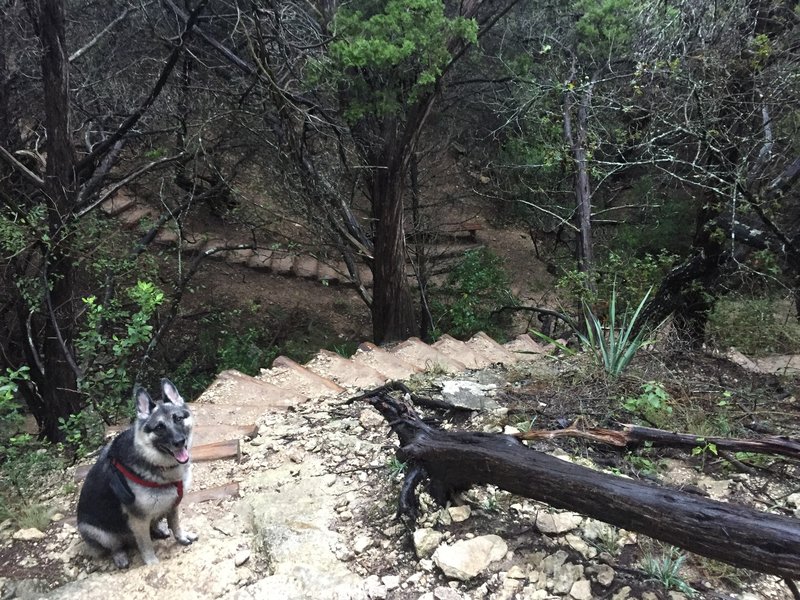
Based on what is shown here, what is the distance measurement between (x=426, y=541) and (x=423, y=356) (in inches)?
150

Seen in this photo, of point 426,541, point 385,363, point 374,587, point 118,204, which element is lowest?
point 374,587

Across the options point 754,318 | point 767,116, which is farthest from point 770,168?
point 754,318

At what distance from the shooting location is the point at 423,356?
641 centimetres

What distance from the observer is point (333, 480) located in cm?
338

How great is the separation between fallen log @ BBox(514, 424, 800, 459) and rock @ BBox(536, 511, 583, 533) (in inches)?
14.8

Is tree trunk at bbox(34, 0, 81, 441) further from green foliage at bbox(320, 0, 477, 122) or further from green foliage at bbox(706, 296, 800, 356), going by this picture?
green foliage at bbox(706, 296, 800, 356)

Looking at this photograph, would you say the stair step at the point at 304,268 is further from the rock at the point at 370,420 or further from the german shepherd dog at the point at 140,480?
the german shepherd dog at the point at 140,480

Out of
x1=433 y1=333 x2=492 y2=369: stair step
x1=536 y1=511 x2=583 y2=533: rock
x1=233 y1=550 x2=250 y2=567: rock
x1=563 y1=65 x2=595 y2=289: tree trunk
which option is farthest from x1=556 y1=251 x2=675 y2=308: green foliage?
x1=233 y1=550 x2=250 y2=567: rock

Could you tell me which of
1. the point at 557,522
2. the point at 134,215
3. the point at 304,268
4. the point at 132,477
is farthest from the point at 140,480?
the point at 304,268

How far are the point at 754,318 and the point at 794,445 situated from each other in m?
4.83

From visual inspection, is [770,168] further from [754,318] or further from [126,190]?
[126,190]

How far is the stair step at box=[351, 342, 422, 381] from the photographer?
18.1 ft

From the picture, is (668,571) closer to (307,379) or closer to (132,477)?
(132,477)

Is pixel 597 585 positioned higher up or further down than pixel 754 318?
further down
